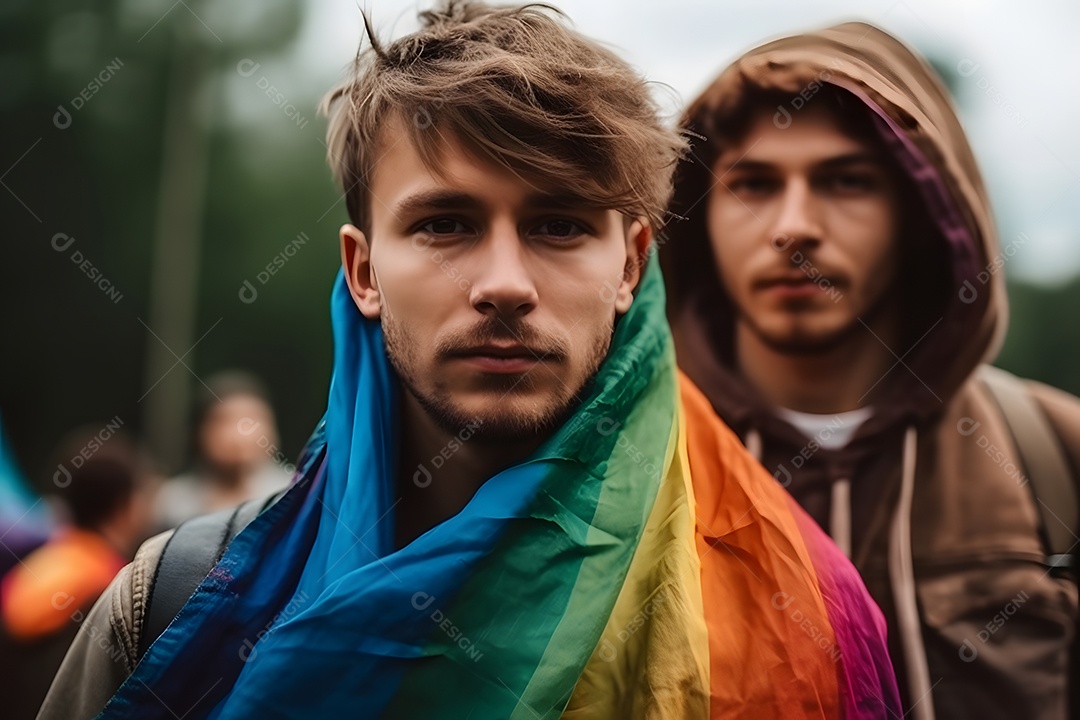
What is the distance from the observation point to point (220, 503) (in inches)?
163

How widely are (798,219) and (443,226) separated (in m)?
0.89

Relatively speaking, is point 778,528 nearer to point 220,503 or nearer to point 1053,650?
point 1053,650

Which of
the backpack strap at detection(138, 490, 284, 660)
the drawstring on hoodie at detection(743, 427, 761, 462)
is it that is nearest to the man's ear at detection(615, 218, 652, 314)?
the drawstring on hoodie at detection(743, 427, 761, 462)

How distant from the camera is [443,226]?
5.89 ft

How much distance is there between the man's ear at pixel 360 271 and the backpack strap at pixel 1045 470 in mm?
1513

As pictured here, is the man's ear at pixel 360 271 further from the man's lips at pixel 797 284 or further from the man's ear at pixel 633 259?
the man's lips at pixel 797 284

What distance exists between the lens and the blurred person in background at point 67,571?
8.54ft

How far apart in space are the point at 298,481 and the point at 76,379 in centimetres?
1179

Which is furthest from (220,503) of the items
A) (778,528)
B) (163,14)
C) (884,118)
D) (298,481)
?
(163,14)

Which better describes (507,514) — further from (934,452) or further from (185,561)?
(934,452)

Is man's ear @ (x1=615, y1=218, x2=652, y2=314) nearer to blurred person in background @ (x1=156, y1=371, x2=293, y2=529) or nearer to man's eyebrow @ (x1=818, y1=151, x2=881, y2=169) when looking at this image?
man's eyebrow @ (x1=818, y1=151, x2=881, y2=169)

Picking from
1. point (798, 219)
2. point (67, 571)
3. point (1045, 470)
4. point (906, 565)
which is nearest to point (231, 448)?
point (67, 571)

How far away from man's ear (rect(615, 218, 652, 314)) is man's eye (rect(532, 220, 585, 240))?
0.17 meters

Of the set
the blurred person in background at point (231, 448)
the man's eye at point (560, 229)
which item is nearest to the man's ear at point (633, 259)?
the man's eye at point (560, 229)
